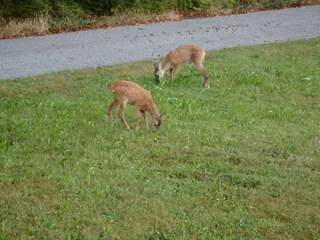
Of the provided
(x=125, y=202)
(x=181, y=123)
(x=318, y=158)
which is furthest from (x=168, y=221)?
(x=181, y=123)

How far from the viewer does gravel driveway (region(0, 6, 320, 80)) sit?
54.4 feet

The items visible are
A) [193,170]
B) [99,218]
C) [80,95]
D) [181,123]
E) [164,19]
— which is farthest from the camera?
[164,19]

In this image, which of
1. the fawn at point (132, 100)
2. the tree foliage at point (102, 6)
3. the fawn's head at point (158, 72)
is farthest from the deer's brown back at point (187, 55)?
the tree foliage at point (102, 6)

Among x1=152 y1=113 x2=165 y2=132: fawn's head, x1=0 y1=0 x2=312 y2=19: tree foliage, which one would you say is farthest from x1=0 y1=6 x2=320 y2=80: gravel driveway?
x1=152 y1=113 x2=165 y2=132: fawn's head

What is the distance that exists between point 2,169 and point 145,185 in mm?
2013

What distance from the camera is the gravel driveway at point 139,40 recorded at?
54.4 ft

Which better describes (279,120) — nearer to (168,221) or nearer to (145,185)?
(145,185)

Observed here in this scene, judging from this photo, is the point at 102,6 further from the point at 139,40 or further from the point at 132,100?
the point at 132,100

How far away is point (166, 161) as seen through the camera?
9.41 m

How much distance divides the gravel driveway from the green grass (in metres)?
1.99

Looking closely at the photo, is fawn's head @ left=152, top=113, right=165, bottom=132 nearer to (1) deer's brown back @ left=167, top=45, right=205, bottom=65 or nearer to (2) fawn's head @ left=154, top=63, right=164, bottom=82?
(2) fawn's head @ left=154, top=63, right=164, bottom=82

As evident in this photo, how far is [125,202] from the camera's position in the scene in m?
7.83

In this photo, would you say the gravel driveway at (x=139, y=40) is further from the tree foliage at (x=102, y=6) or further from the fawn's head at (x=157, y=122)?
the fawn's head at (x=157, y=122)

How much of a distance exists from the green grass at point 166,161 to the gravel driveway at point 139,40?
199cm
